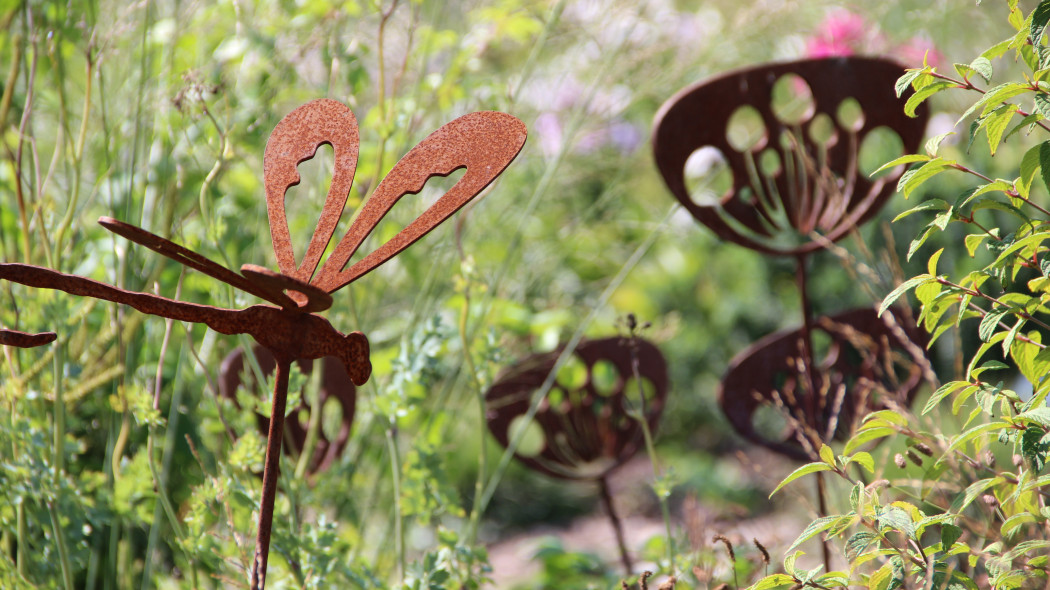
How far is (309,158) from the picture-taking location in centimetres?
53

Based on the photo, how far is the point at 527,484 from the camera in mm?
2723

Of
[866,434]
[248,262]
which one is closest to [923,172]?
[866,434]

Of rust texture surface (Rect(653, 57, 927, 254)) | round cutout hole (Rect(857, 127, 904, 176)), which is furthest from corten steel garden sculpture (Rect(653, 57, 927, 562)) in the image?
round cutout hole (Rect(857, 127, 904, 176))

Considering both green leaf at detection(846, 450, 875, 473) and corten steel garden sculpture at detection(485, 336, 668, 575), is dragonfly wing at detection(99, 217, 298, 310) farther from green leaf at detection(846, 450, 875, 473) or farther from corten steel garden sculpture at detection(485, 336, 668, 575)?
corten steel garden sculpture at detection(485, 336, 668, 575)

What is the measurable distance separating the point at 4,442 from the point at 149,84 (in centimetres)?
51

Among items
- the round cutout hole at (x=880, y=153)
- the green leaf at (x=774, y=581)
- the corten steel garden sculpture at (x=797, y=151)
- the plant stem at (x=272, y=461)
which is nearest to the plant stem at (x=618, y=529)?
the corten steel garden sculpture at (x=797, y=151)

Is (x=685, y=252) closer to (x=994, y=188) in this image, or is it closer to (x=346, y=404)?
(x=346, y=404)

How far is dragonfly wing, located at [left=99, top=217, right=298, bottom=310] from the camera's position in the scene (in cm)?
38

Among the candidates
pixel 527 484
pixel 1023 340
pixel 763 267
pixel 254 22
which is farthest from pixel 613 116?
pixel 527 484

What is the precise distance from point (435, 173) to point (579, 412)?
69 cm

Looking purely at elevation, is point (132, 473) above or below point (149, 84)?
below

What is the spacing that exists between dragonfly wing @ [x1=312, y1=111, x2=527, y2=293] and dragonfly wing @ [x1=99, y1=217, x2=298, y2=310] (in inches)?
1.7

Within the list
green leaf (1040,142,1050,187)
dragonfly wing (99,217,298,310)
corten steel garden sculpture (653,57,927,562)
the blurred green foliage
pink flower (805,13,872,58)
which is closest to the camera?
dragonfly wing (99,217,298,310)

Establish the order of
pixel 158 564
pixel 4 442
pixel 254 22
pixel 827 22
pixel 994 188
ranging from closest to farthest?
1. pixel 994 188
2. pixel 4 442
3. pixel 158 564
4. pixel 254 22
5. pixel 827 22
